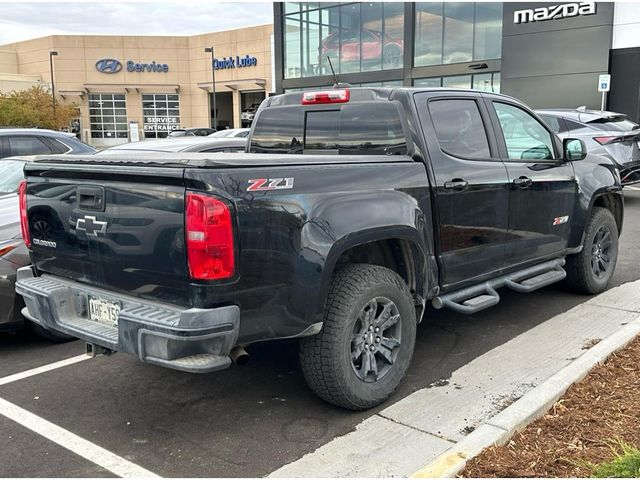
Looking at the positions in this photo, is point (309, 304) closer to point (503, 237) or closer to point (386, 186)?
point (386, 186)

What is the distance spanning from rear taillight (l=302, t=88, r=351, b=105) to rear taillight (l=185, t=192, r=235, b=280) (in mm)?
1850

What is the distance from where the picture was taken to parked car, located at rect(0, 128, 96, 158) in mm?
8562

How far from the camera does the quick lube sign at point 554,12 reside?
23.5 metres

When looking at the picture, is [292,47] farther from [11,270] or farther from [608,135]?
[11,270]

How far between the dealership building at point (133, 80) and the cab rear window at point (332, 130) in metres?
55.1

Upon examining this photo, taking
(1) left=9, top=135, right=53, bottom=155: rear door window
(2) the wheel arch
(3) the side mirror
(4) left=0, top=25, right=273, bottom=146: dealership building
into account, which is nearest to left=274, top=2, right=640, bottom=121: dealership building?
(1) left=9, top=135, right=53, bottom=155: rear door window

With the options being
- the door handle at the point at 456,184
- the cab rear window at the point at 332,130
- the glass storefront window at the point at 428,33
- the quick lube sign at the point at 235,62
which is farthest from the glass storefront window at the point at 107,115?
the door handle at the point at 456,184

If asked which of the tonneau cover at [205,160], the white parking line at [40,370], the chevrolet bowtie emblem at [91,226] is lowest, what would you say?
the white parking line at [40,370]

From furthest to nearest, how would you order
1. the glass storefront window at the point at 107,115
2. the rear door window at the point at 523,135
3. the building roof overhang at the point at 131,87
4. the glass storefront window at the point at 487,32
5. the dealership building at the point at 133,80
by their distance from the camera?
the glass storefront window at the point at 107,115 → the building roof overhang at the point at 131,87 → the dealership building at the point at 133,80 → the glass storefront window at the point at 487,32 → the rear door window at the point at 523,135

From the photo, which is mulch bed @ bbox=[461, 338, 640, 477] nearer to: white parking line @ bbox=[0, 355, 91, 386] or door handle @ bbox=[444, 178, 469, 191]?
door handle @ bbox=[444, 178, 469, 191]

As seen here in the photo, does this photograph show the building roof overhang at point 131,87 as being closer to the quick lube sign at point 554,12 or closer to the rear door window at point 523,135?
the quick lube sign at point 554,12

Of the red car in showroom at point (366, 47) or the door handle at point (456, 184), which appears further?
the red car in showroom at point (366, 47)

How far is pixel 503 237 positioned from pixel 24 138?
678 cm

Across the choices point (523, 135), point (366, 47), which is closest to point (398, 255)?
point (523, 135)
